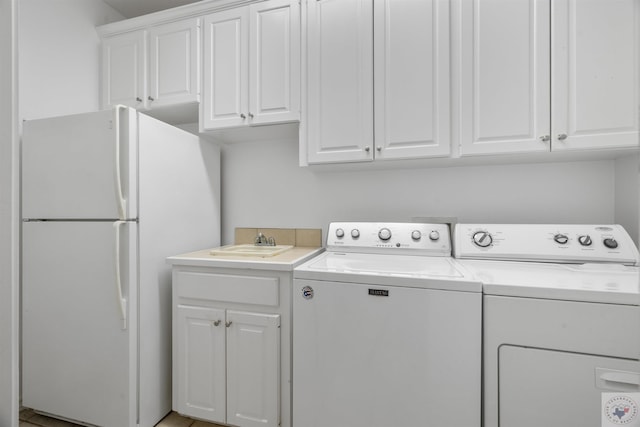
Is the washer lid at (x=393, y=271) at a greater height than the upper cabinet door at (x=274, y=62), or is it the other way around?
the upper cabinet door at (x=274, y=62)

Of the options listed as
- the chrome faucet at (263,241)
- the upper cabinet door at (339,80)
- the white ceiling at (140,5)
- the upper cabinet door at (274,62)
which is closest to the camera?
the upper cabinet door at (339,80)

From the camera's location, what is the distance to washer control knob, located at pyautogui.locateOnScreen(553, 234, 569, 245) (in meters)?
1.34

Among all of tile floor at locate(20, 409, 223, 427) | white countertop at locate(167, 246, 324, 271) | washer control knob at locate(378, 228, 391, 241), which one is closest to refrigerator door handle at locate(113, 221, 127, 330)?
white countertop at locate(167, 246, 324, 271)

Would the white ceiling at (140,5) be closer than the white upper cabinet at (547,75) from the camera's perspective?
Answer: No

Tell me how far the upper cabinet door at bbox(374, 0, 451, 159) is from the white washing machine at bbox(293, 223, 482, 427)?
65 centimetres

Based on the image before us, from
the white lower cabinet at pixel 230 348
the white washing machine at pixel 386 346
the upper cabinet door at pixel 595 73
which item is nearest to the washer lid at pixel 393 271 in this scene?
the white washing machine at pixel 386 346

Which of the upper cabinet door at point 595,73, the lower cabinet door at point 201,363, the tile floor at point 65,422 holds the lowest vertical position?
the tile floor at point 65,422

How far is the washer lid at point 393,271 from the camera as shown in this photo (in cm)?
104

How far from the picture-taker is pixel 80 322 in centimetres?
141

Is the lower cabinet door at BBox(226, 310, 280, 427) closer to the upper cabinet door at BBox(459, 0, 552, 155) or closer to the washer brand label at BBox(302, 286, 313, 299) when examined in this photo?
the washer brand label at BBox(302, 286, 313, 299)

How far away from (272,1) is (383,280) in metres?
1.72

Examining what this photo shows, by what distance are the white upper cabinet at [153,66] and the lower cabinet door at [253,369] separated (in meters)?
1.43

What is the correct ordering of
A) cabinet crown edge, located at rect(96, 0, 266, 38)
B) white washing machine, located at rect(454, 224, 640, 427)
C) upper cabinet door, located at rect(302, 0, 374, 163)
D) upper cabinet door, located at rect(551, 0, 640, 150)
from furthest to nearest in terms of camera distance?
cabinet crown edge, located at rect(96, 0, 266, 38), upper cabinet door, located at rect(302, 0, 374, 163), upper cabinet door, located at rect(551, 0, 640, 150), white washing machine, located at rect(454, 224, 640, 427)

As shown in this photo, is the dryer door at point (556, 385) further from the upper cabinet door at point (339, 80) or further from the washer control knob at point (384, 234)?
the upper cabinet door at point (339, 80)
